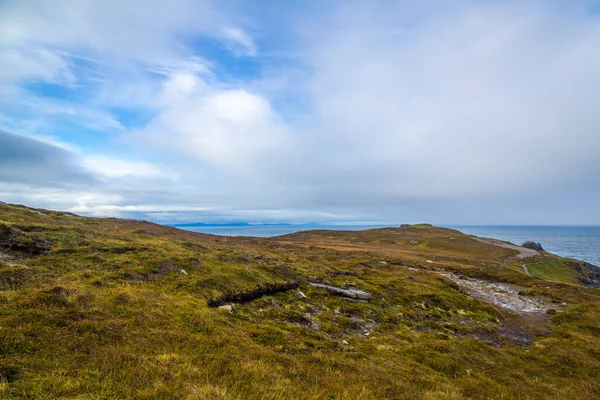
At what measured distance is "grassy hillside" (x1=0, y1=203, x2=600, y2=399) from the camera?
26.8 feet

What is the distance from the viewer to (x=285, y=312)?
1795cm

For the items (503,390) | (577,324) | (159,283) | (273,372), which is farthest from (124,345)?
(577,324)

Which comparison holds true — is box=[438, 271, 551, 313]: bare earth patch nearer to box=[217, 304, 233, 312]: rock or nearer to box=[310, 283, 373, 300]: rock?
box=[310, 283, 373, 300]: rock

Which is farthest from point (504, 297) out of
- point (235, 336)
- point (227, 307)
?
point (235, 336)

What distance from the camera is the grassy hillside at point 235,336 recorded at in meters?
8.16

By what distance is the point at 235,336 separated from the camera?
39.9 ft

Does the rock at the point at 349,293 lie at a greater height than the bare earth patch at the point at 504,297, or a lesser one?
greater

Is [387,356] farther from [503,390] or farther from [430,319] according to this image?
[430,319]

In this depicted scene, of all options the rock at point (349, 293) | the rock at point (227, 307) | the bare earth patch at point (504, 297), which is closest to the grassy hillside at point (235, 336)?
the rock at point (227, 307)

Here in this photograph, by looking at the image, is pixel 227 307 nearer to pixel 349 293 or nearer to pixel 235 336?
pixel 235 336

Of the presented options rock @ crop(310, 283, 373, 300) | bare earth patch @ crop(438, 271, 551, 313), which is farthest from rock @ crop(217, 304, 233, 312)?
bare earth patch @ crop(438, 271, 551, 313)

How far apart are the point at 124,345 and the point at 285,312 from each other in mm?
10133

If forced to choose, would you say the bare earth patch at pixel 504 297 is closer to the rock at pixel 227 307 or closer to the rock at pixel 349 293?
the rock at pixel 349 293

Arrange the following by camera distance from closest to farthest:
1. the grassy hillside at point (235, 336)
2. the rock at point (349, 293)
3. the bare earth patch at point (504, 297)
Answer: the grassy hillside at point (235, 336) < the rock at point (349, 293) < the bare earth patch at point (504, 297)
